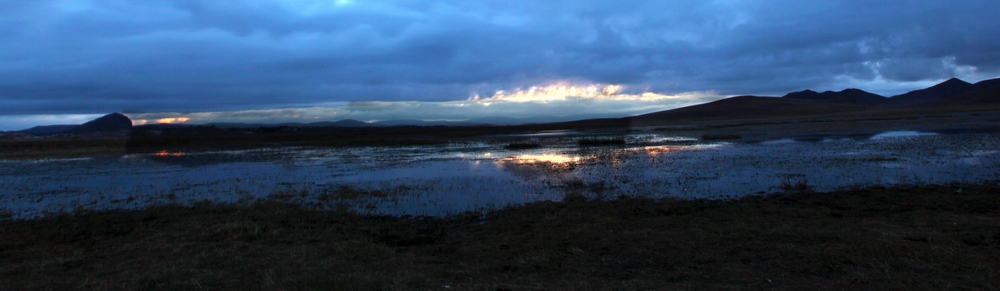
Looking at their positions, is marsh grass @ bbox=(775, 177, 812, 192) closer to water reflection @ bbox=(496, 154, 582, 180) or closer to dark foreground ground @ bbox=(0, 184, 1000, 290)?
dark foreground ground @ bbox=(0, 184, 1000, 290)

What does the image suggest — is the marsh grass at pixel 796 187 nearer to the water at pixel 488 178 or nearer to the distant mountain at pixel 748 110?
the water at pixel 488 178

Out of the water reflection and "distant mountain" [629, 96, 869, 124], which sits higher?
"distant mountain" [629, 96, 869, 124]

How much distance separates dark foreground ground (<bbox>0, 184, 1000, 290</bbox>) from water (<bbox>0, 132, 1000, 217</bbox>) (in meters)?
2.00

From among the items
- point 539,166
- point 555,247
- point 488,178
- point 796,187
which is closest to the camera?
point 555,247

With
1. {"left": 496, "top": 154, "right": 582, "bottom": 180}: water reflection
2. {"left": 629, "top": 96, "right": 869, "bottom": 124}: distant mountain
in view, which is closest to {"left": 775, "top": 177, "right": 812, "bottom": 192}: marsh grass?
{"left": 496, "top": 154, "right": 582, "bottom": 180}: water reflection

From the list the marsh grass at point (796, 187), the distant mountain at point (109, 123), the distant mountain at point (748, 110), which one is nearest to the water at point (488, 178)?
the marsh grass at point (796, 187)

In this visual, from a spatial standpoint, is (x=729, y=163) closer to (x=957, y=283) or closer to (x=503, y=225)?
(x=503, y=225)

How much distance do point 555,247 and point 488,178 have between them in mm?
9989

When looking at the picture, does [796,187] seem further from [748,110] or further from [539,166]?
[748,110]

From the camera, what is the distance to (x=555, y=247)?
7453 millimetres

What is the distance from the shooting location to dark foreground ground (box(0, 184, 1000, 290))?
5.65 m

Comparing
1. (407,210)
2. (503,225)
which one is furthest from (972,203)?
(407,210)

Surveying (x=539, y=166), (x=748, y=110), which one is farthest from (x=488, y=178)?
(x=748, y=110)

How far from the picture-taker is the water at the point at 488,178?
13.0 meters
